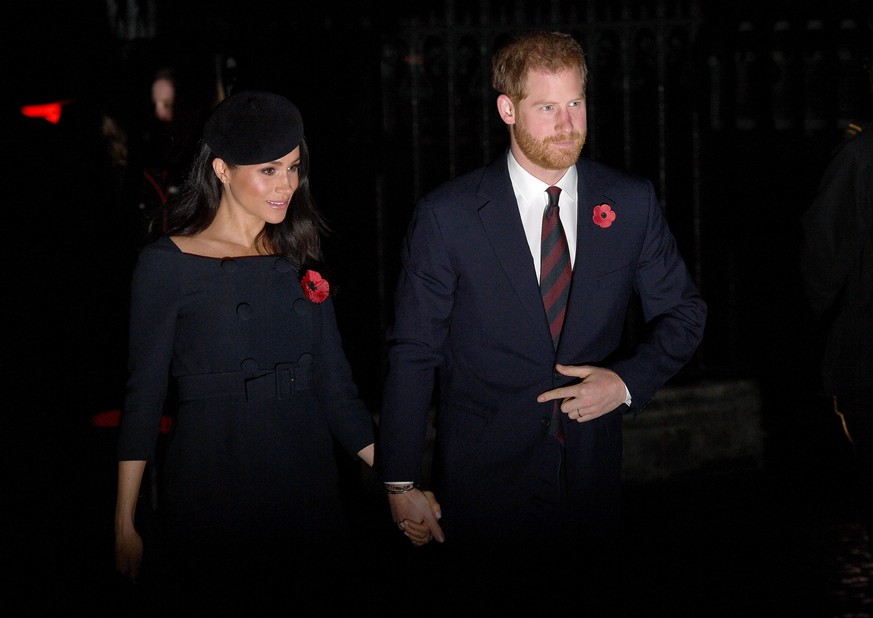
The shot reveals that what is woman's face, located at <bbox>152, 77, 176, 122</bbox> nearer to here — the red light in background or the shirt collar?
the red light in background

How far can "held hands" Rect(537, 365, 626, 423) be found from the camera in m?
3.81

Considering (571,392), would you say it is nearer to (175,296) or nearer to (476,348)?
(476,348)

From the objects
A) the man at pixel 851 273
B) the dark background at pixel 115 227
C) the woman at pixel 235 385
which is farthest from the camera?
the dark background at pixel 115 227

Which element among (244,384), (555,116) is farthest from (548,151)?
(244,384)

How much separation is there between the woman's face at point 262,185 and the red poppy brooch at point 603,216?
944 mm

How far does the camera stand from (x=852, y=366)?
4.72 m

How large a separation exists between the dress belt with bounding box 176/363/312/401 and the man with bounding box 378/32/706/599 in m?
0.34

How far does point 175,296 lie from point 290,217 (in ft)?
1.74

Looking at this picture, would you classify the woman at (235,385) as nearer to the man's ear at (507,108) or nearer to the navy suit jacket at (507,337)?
the navy suit jacket at (507,337)

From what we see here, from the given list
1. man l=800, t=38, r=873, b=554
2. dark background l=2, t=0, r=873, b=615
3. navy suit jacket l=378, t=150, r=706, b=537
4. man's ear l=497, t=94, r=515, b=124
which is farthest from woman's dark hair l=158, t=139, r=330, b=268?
man l=800, t=38, r=873, b=554

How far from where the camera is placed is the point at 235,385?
12.5 feet

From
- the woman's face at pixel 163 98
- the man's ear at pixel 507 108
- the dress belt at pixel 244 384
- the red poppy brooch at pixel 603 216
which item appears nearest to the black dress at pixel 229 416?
the dress belt at pixel 244 384

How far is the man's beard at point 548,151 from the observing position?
381cm

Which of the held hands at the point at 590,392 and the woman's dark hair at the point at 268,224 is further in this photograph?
the woman's dark hair at the point at 268,224
